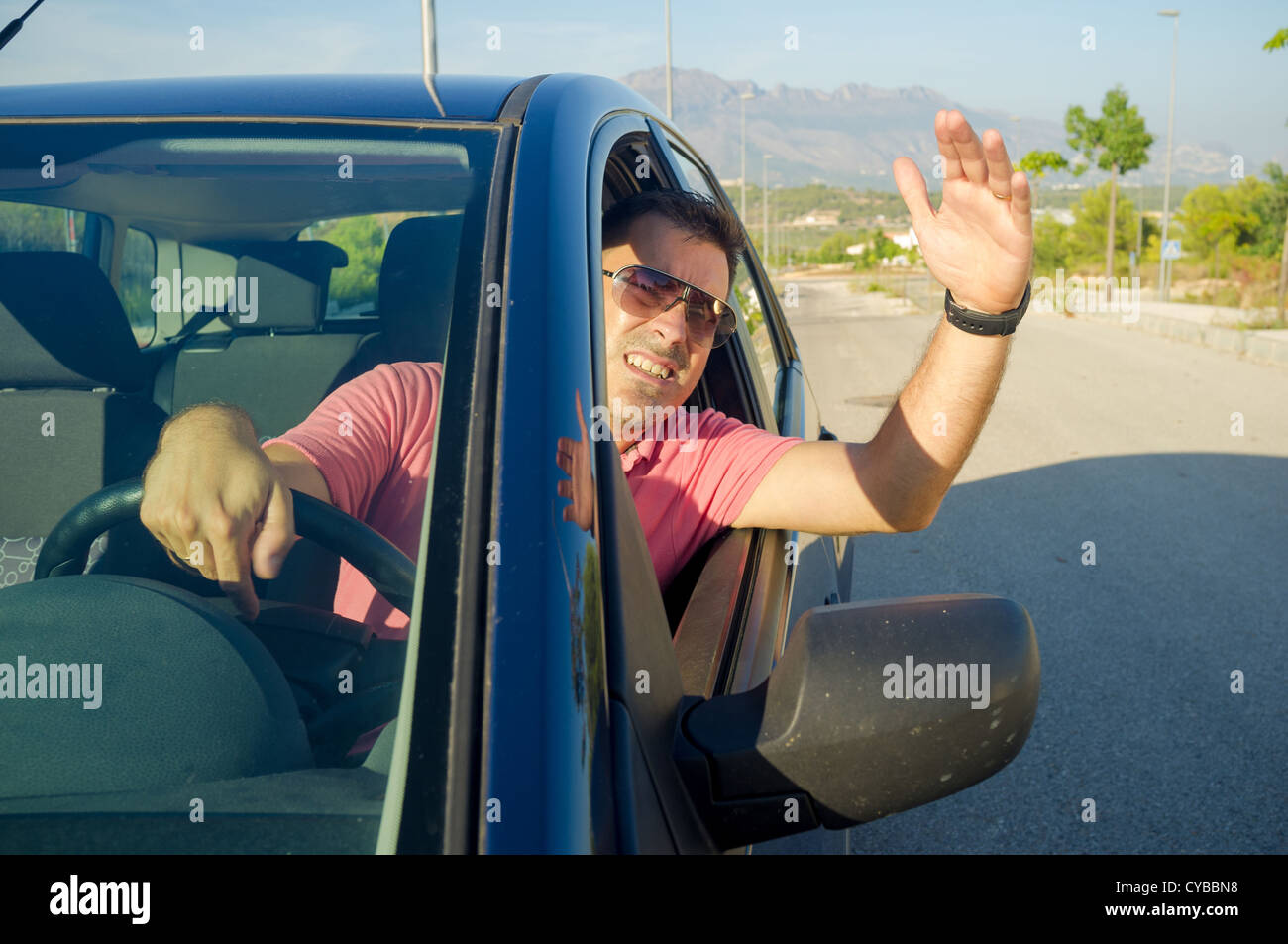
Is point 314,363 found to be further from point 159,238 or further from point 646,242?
point 646,242

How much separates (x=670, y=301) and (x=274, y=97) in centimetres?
78

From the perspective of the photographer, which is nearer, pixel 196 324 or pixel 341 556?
pixel 341 556

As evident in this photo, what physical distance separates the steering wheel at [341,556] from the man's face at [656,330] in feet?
2.82

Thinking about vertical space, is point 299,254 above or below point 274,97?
below

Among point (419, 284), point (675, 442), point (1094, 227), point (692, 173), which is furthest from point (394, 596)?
point (1094, 227)

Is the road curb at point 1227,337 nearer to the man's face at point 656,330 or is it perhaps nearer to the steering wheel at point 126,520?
the man's face at point 656,330

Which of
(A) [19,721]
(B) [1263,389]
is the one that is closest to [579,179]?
(A) [19,721]

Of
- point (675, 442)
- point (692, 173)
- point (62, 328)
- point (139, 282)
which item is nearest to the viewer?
point (62, 328)

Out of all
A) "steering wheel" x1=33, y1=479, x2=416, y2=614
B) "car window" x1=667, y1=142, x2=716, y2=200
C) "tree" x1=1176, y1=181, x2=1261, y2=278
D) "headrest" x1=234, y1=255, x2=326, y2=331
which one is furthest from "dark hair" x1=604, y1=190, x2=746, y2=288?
"tree" x1=1176, y1=181, x2=1261, y2=278

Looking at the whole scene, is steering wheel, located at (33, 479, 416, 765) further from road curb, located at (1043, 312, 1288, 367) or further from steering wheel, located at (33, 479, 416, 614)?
road curb, located at (1043, 312, 1288, 367)

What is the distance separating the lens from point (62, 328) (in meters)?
1.55

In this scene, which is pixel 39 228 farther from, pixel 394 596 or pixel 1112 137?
A: pixel 1112 137

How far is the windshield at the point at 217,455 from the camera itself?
3.54 ft
